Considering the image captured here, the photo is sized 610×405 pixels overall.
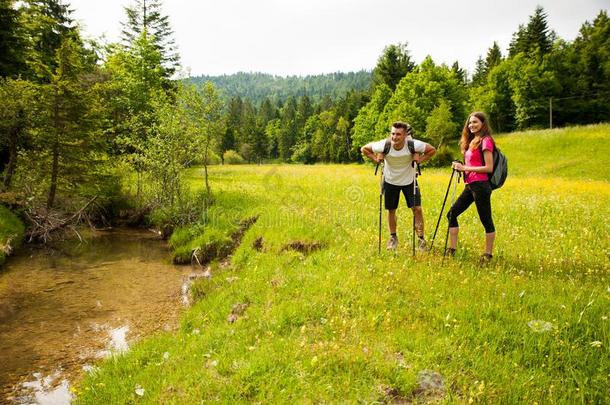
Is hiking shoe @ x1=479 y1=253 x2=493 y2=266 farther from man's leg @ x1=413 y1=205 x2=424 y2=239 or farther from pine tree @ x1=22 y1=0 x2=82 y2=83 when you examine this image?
pine tree @ x1=22 y1=0 x2=82 y2=83

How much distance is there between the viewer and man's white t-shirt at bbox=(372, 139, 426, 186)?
8.74 m

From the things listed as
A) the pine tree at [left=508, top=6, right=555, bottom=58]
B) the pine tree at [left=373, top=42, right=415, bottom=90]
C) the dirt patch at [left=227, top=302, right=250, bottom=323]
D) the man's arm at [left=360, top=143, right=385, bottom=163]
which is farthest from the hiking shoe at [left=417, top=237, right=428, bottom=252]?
the pine tree at [left=508, top=6, right=555, bottom=58]

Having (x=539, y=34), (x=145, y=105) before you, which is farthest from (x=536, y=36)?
(x=145, y=105)

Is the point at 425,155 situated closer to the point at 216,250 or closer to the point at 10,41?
the point at 216,250

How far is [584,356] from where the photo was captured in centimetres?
501

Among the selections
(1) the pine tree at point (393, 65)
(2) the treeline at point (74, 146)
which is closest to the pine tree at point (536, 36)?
(1) the pine tree at point (393, 65)

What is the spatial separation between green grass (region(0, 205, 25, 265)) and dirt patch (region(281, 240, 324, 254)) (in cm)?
1089

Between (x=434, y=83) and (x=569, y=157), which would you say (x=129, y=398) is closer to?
(x=569, y=157)

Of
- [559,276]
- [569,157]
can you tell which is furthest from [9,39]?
[569,157]

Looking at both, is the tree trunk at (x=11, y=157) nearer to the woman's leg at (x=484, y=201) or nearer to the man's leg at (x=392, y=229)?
the man's leg at (x=392, y=229)

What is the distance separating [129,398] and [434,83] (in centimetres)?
5379

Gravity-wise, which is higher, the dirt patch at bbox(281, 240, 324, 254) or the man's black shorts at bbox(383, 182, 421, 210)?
the man's black shorts at bbox(383, 182, 421, 210)

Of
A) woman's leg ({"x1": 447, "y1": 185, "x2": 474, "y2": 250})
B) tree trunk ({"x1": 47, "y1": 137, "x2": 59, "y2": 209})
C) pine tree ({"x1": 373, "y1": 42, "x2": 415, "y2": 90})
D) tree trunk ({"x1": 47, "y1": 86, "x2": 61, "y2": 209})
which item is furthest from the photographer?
pine tree ({"x1": 373, "y1": 42, "x2": 415, "y2": 90})

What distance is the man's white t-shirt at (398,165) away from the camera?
28.7ft
